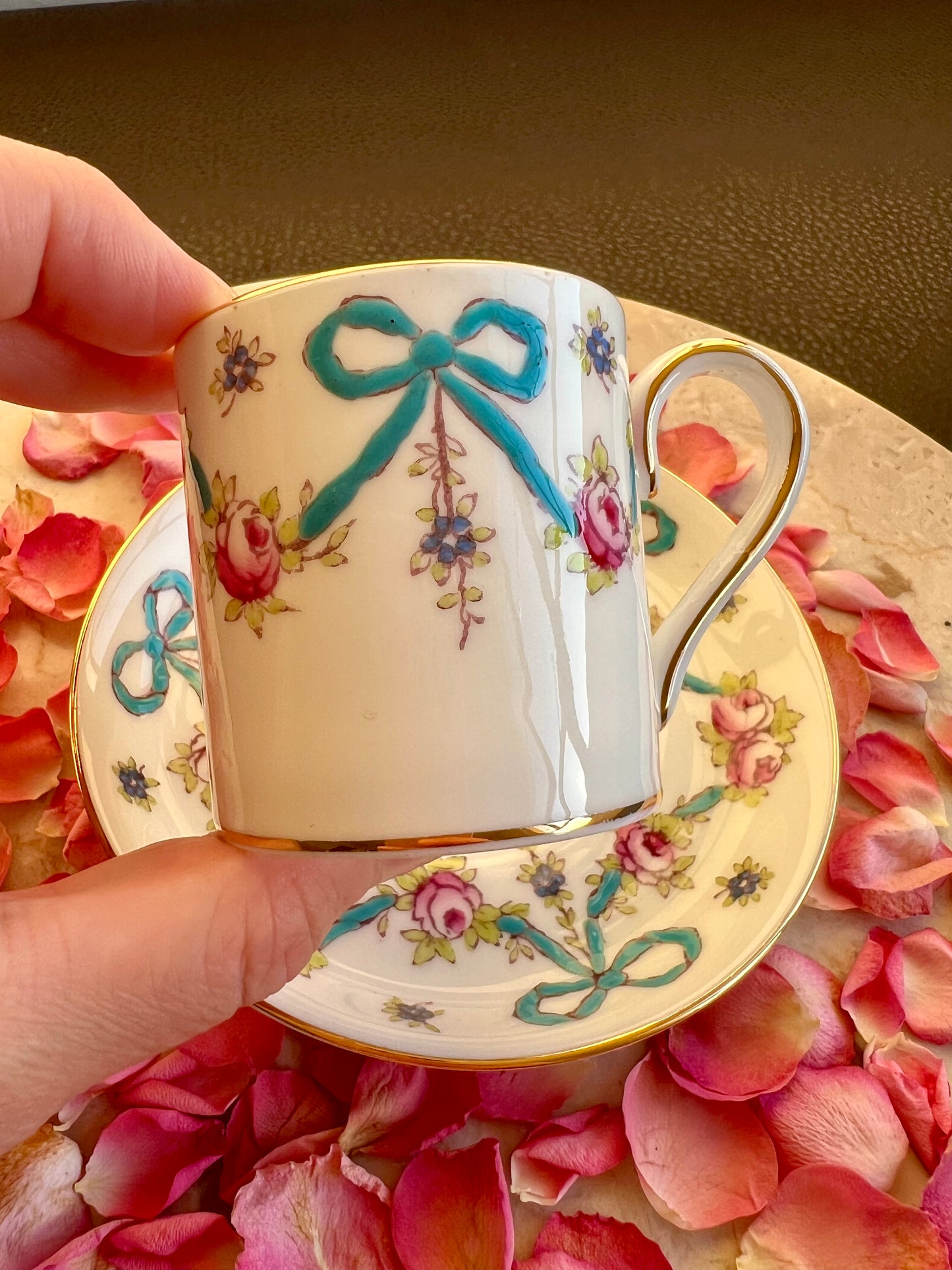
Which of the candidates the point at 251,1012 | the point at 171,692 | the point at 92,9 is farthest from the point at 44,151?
the point at 92,9

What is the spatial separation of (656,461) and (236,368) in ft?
0.72

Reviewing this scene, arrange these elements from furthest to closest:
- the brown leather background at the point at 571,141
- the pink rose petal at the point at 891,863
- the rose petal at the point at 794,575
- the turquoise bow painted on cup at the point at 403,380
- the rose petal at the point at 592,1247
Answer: the brown leather background at the point at 571,141
the rose petal at the point at 794,575
the pink rose petal at the point at 891,863
the rose petal at the point at 592,1247
the turquoise bow painted on cup at the point at 403,380

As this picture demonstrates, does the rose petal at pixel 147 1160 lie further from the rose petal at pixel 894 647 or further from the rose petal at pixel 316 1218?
the rose petal at pixel 894 647

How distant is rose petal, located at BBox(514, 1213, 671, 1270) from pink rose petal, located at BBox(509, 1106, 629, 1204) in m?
0.01

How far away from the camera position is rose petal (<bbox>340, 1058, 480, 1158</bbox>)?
1.68ft

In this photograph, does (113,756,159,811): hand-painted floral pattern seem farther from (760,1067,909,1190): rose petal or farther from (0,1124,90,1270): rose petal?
(760,1067,909,1190): rose petal

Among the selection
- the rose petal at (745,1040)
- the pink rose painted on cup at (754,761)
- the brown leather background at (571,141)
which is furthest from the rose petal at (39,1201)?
the brown leather background at (571,141)

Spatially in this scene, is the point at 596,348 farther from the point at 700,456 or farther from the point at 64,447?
the point at 64,447

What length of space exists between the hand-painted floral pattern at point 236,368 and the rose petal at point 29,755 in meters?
0.32

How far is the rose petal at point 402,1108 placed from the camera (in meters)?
0.51

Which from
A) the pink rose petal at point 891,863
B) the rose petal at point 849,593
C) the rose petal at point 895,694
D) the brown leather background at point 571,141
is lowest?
the pink rose petal at point 891,863

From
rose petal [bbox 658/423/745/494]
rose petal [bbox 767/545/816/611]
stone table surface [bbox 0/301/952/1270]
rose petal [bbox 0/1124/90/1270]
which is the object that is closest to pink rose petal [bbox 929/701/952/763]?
stone table surface [bbox 0/301/952/1270]

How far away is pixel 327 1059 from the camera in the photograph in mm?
543

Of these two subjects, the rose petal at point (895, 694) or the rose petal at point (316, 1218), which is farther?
the rose petal at point (895, 694)
